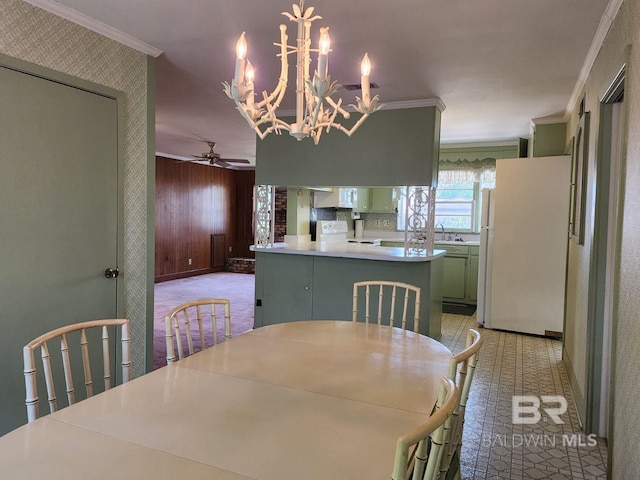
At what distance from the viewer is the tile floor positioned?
2.26m

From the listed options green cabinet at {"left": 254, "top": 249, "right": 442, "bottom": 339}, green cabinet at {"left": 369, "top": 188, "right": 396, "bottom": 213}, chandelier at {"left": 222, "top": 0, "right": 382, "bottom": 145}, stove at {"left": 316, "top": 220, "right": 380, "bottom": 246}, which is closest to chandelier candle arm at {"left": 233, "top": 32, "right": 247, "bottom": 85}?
chandelier at {"left": 222, "top": 0, "right": 382, "bottom": 145}

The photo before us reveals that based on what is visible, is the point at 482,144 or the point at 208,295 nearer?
the point at 482,144

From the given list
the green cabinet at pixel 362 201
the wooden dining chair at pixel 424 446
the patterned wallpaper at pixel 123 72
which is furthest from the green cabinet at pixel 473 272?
the wooden dining chair at pixel 424 446

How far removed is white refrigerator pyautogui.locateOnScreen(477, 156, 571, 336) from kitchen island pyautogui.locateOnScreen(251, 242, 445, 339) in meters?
0.90

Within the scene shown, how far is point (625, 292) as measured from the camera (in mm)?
1828

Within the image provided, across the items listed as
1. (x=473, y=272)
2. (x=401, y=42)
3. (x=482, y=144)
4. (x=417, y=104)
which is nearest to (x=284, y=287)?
(x=417, y=104)

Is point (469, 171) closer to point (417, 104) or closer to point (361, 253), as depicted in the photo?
point (417, 104)

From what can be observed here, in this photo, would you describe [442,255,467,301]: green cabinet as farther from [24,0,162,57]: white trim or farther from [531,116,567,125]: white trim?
[24,0,162,57]: white trim

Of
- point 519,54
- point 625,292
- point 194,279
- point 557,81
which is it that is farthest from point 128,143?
point 194,279

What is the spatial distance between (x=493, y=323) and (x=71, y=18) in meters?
4.77

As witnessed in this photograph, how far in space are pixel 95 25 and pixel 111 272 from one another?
4.88 ft

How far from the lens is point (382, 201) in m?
6.99

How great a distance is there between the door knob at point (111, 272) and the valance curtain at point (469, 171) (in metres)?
5.13

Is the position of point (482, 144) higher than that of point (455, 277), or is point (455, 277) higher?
point (482, 144)
